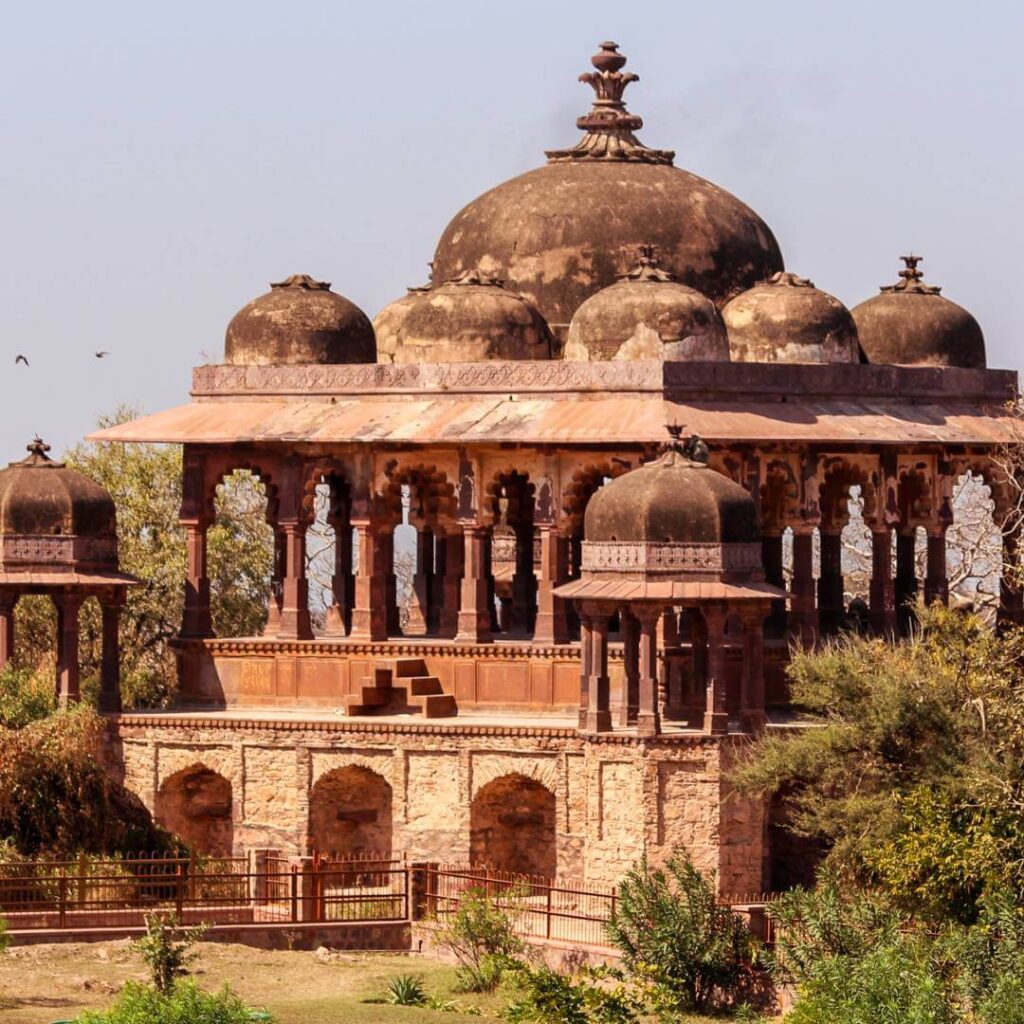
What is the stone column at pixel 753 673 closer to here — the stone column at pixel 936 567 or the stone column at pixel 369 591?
the stone column at pixel 936 567

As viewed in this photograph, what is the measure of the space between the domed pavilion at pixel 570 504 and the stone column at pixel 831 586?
0.11 feet

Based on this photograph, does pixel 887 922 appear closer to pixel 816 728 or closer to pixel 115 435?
pixel 816 728

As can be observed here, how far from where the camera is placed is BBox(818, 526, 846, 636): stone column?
153 feet

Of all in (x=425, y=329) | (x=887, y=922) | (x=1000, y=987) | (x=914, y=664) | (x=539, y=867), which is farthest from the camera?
(x=425, y=329)

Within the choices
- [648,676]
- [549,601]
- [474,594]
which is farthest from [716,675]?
[474,594]

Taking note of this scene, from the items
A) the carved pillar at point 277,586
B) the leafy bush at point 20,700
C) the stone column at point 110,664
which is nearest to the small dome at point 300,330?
the carved pillar at point 277,586

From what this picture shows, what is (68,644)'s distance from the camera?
4438 centimetres

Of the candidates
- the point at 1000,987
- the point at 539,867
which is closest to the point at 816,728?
the point at 539,867

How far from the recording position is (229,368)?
46469mm

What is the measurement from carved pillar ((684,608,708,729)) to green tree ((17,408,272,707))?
42.0ft

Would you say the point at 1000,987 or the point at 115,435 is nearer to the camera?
the point at 1000,987

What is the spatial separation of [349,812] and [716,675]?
15.4 feet

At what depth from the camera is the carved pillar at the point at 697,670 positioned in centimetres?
4178

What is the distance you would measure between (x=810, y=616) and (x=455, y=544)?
4.75 m
